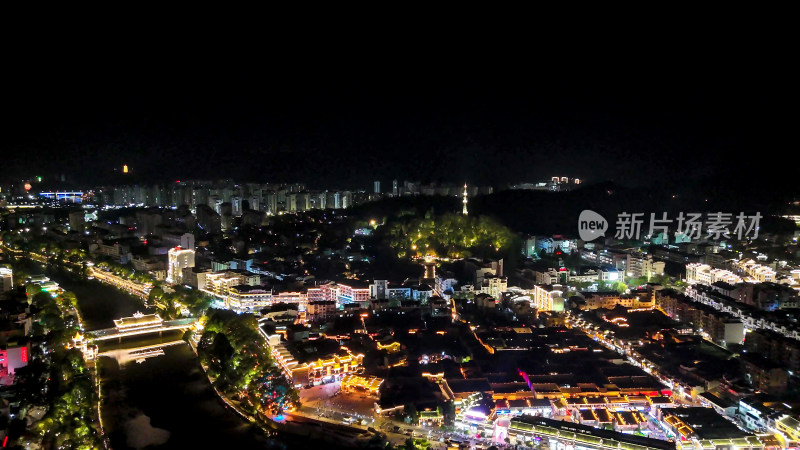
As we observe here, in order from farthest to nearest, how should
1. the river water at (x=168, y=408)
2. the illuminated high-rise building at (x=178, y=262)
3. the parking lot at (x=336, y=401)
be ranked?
1. the illuminated high-rise building at (x=178, y=262)
2. the parking lot at (x=336, y=401)
3. the river water at (x=168, y=408)

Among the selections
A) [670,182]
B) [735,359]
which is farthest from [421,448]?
[670,182]

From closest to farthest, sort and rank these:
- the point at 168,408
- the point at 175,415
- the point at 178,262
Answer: the point at 175,415, the point at 168,408, the point at 178,262

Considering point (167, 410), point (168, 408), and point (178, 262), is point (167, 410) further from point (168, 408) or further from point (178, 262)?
point (178, 262)

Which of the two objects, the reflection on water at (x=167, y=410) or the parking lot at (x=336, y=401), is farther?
the parking lot at (x=336, y=401)

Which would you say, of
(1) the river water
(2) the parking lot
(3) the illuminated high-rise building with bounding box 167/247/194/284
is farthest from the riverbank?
(3) the illuminated high-rise building with bounding box 167/247/194/284

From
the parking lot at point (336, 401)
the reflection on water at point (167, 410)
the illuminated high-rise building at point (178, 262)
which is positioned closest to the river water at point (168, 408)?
the reflection on water at point (167, 410)

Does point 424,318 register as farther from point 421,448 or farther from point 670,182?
point 670,182

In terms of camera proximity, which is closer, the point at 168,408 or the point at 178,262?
the point at 168,408

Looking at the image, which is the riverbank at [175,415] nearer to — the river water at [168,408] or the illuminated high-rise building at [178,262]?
the river water at [168,408]

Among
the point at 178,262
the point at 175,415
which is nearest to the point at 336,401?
the point at 175,415
